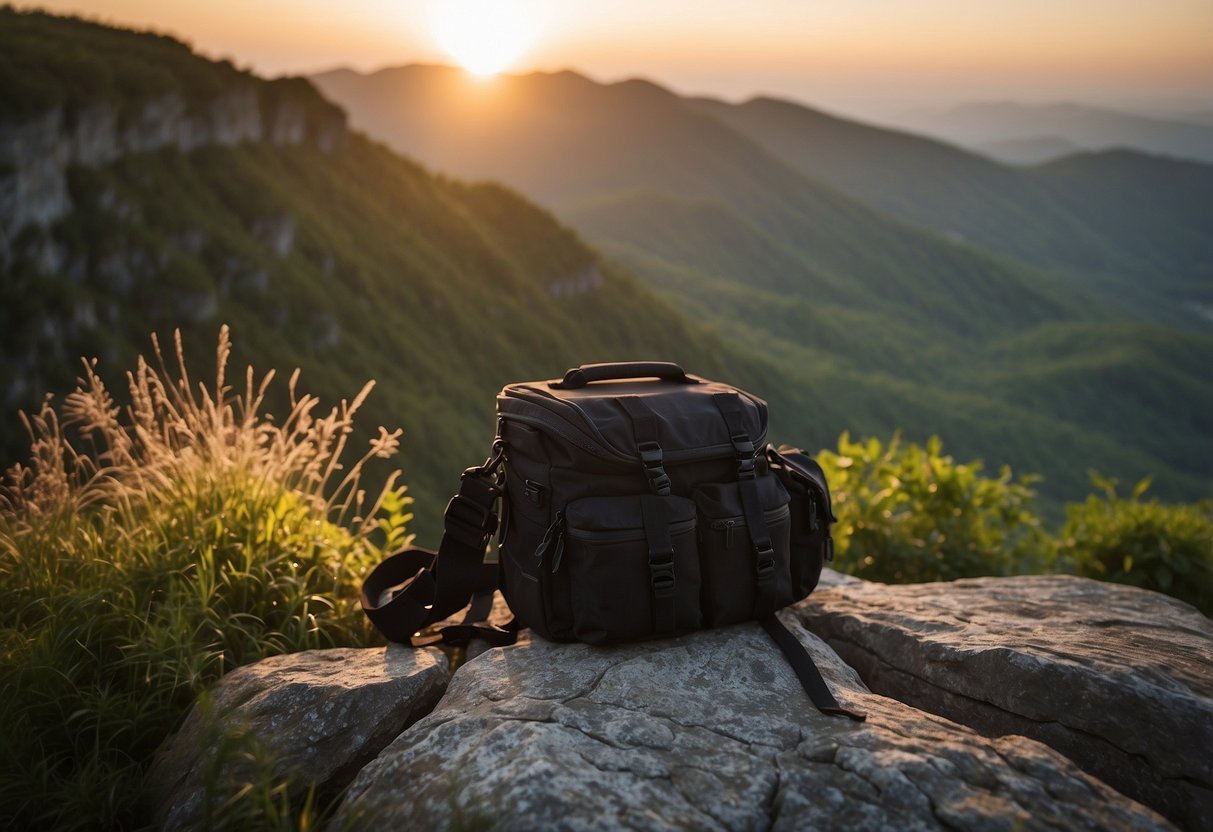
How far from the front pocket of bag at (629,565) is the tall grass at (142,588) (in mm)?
1220

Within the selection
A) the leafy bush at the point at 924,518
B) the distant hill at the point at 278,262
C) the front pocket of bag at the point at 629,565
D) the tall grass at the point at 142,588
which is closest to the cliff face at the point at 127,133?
the distant hill at the point at 278,262

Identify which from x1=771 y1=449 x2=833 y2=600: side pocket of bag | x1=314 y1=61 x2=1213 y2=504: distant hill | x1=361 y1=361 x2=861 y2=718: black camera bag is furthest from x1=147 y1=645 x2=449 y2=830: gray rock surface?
x1=314 y1=61 x2=1213 y2=504: distant hill

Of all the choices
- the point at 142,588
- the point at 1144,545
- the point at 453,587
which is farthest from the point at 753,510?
the point at 1144,545

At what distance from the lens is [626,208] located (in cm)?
19550

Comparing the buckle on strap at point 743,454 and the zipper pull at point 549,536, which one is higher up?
the buckle on strap at point 743,454

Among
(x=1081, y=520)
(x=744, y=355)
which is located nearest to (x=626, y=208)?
(x=744, y=355)

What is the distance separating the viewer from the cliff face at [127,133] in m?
57.0

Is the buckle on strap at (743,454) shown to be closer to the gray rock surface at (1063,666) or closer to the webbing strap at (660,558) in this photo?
the webbing strap at (660,558)

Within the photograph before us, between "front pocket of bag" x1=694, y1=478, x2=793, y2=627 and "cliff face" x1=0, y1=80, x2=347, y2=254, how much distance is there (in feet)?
221

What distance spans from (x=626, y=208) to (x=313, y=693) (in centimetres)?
19893

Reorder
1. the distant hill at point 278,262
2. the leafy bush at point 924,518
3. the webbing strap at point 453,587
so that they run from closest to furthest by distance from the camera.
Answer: the webbing strap at point 453,587 < the leafy bush at point 924,518 < the distant hill at point 278,262

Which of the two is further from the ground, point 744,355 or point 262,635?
point 262,635

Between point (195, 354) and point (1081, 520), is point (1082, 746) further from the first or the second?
point (195, 354)

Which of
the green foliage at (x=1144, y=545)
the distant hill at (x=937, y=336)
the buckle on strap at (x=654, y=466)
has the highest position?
the buckle on strap at (x=654, y=466)
